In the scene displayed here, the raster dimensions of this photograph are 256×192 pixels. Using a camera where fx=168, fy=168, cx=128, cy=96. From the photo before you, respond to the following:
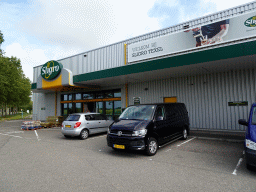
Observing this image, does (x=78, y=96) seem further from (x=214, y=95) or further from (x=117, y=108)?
(x=214, y=95)

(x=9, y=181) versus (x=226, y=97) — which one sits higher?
(x=226, y=97)

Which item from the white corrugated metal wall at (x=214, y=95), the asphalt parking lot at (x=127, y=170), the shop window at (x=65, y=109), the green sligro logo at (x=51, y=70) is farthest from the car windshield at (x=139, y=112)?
the shop window at (x=65, y=109)

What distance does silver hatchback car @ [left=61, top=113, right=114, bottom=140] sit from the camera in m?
9.41

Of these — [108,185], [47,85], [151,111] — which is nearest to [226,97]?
[151,111]

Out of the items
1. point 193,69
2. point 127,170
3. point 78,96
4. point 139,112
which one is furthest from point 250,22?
point 78,96

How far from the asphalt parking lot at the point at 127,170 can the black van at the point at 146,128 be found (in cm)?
45

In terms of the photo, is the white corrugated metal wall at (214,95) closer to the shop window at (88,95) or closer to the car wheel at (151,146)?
the car wheel at (151,146)

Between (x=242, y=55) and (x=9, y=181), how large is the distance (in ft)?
31.0

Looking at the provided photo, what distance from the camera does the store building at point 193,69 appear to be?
28.6ft

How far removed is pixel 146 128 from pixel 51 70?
1360 centimetres

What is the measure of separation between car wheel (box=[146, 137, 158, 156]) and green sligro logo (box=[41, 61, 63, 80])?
12.4 meters

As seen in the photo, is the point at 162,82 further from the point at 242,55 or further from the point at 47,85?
the point at 47,85

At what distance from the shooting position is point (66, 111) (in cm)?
1975

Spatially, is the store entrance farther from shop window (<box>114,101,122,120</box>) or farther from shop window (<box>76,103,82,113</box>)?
shop window (<box>114,101,122,120</box>)
